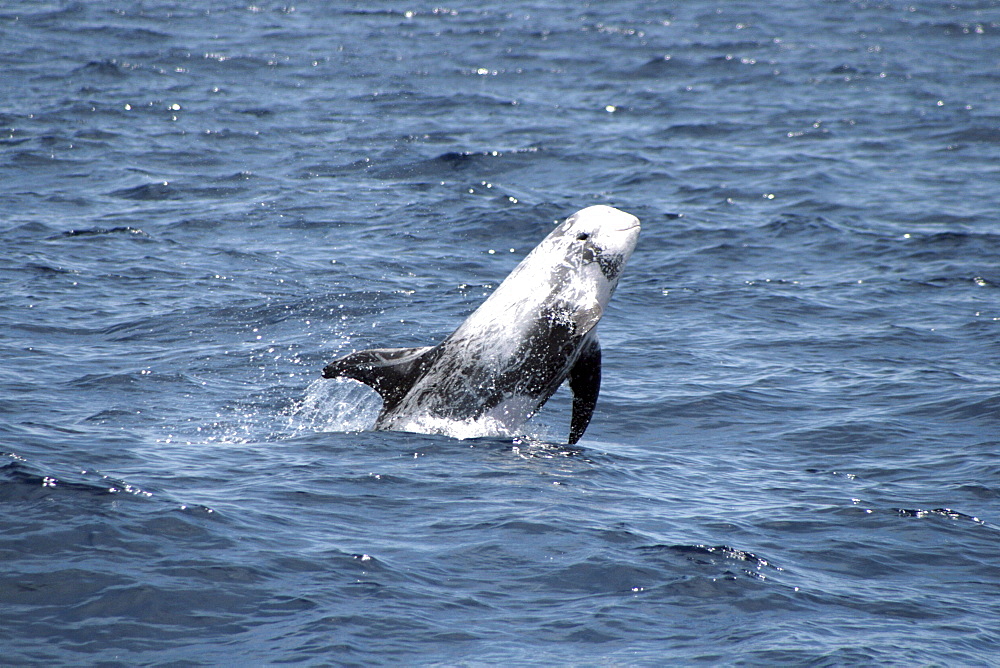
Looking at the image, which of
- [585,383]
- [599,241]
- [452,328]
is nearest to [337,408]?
[585,383]

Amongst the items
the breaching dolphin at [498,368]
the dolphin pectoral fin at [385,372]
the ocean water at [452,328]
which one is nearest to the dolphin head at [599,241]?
the breaching dolphin at [498,368]

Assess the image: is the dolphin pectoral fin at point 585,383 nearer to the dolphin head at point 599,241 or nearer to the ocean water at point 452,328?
the ocean water at point 452,328

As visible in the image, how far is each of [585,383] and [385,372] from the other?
2053 millimetres

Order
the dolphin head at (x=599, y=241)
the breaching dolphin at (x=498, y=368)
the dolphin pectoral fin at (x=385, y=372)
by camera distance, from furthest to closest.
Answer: the dolphin head at (x=599, y=241), the dolphin pectoral fin at (x=385, y=372), the breaching dolphin at (x=498, y=368)

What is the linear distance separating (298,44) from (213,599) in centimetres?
3238

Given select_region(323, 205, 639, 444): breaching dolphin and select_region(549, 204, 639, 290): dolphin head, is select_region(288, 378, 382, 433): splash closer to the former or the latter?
select_region(323, 205, 639, 444): breaching dolphin

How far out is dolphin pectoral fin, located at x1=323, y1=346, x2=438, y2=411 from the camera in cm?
1285

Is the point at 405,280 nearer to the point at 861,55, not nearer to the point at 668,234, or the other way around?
the point at 668,234

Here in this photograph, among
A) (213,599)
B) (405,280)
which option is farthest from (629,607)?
(405,280)

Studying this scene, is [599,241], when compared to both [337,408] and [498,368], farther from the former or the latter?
[337,408]

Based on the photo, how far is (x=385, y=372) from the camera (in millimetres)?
12859

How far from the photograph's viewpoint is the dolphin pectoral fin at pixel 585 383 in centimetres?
1277

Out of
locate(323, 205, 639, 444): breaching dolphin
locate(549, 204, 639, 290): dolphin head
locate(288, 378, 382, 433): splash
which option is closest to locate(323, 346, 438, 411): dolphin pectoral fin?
locate(323, 205, 639, 444): breaching dolphin

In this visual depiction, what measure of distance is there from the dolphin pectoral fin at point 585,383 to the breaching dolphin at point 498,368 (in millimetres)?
10
